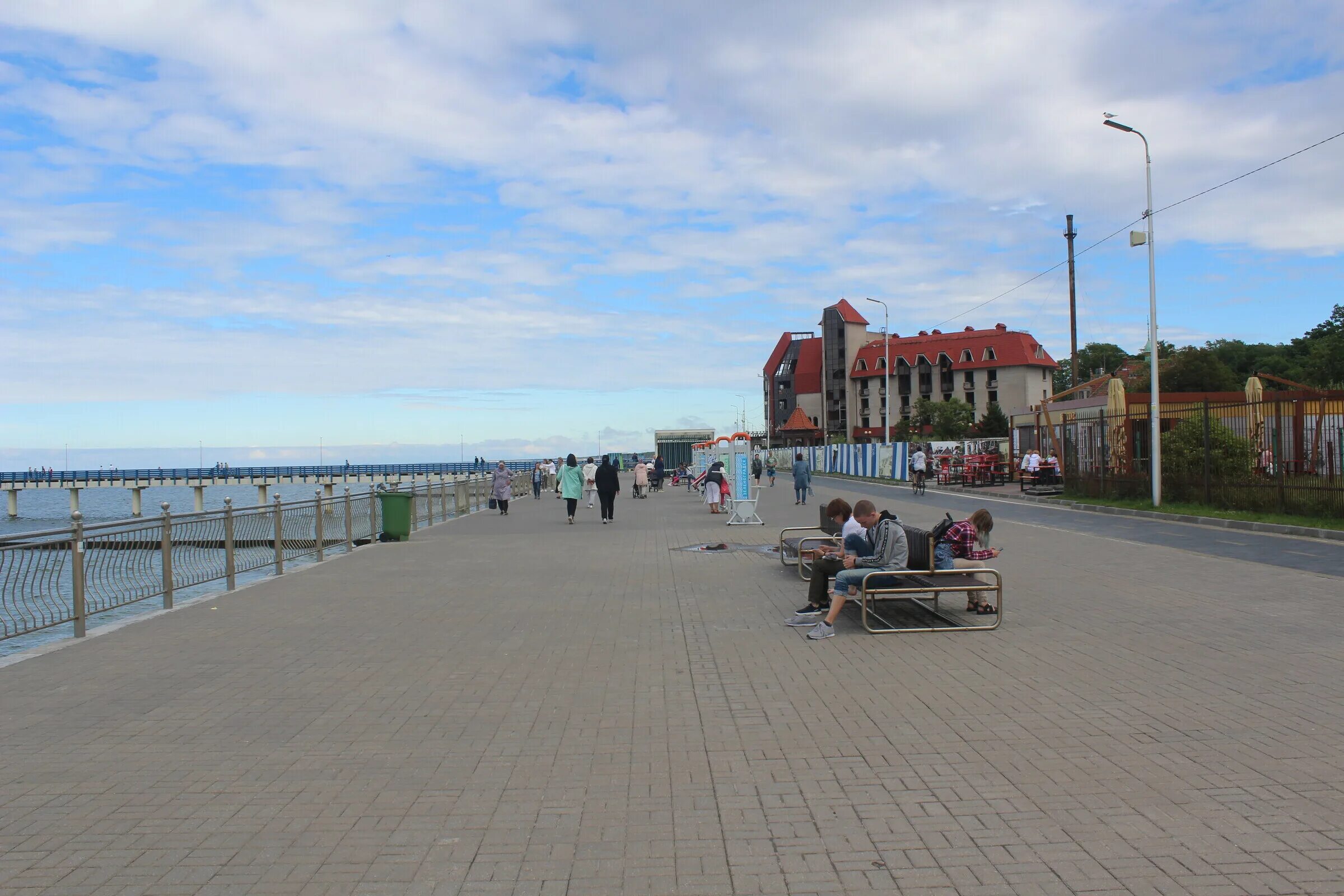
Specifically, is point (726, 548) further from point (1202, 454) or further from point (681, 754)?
point (1202, 454)

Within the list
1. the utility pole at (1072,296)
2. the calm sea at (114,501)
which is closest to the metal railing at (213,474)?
the calm sea at (114,501)

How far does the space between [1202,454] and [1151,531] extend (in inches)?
243

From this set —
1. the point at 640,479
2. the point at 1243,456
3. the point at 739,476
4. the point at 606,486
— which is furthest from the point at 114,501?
the point at 1243,456

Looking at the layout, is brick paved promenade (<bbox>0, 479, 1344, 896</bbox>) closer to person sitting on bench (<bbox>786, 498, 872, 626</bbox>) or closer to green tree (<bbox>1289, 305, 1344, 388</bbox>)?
person sitting on bench (<bbox>786, 498, 872, 626</bbox>)

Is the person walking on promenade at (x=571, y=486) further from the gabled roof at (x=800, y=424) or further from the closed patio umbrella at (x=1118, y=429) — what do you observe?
the gabled roof at (x=800, y=424)

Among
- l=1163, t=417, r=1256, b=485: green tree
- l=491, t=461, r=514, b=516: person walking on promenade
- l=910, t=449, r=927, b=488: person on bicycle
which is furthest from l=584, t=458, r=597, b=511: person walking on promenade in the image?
l=1163, t=417, r=1256, b=485: green tree

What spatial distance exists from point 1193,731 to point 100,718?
20.6ft

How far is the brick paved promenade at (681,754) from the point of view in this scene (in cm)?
382

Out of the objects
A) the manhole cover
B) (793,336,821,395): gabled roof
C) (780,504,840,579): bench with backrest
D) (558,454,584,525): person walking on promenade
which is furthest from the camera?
(793,336,821,395): gabled roof

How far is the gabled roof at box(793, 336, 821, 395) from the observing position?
121 meters

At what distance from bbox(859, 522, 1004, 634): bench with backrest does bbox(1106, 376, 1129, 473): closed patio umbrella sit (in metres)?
20.0

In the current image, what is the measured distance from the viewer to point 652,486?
47625 millimetres

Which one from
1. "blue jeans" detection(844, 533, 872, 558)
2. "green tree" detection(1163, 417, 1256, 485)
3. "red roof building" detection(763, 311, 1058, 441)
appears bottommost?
"blue jeans" detection(844, 533, 872, 558)

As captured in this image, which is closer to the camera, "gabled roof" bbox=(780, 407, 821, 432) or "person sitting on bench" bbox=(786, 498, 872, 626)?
"person sitting on bench" bbox=(786, 498, 872, 626)
